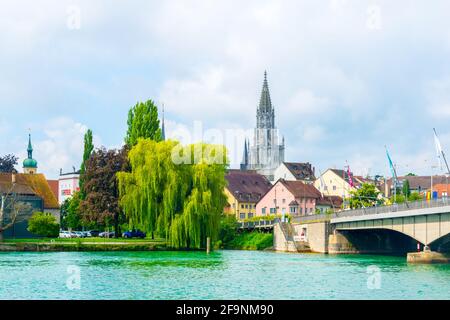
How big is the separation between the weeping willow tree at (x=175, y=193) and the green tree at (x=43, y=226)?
51.8 ft

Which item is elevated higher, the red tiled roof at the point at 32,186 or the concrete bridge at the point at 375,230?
the red tiled roof at the point at 32,186

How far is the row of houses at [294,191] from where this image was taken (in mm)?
157250

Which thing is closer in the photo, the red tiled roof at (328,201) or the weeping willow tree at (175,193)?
the weeping willow tree at (175,193)

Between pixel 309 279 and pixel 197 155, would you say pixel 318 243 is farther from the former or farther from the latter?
pixel 309 279

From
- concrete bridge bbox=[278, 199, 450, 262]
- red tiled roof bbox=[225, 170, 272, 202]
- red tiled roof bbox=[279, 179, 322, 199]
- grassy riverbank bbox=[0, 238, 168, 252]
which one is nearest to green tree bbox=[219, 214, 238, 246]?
concrete bridge bbox=[278, 199, 450, 262]

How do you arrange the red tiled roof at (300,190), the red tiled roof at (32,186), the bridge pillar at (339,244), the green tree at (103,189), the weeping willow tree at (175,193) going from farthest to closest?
the red tiled roof at (300,190) → the red tiled roof at (32,186) → the green tree at (103,189) → the bridge pillar at (339,244) → the weeping willow tree at (175,193)

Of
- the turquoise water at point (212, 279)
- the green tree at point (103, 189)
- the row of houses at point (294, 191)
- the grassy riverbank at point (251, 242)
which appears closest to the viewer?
the turquoise water at point (212, 279)

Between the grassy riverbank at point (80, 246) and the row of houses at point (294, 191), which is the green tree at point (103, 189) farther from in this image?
the row of houses at point (294, 191)

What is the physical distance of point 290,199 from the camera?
516ft

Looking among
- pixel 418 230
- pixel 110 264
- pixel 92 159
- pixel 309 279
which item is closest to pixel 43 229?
pixel 92 159

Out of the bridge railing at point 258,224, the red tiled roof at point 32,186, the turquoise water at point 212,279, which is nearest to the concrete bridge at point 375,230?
the turquoise water at point 212,279

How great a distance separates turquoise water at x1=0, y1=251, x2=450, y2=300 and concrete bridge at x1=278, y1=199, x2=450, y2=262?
12.3ft

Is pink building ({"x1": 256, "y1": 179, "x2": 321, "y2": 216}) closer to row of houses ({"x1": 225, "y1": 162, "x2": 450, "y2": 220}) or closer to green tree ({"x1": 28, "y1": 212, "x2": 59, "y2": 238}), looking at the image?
row of houses ({"x1": 225, "y1": 162, "x2": 450, "y2": 220})

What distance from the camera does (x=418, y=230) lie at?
255 ft
